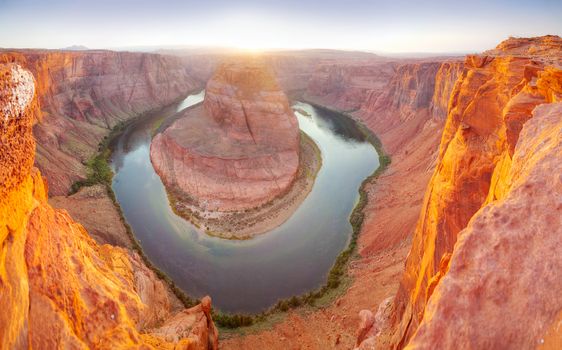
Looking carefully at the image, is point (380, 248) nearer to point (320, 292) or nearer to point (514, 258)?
point (320, 292)

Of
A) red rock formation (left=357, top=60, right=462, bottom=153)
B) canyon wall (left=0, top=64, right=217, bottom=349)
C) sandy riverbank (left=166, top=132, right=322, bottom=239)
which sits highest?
red rock formation (left=357, top=60, right=462, bottom=153)

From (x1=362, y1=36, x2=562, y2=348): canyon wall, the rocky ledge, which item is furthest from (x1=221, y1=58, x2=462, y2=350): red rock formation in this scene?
the rocky ledge

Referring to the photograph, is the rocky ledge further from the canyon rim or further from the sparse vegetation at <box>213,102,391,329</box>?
the sparse vegetation at <box>213,102,391,329</box>

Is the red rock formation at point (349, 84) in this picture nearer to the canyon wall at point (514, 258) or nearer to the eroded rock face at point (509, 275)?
the canyon wall at point (514, 258)

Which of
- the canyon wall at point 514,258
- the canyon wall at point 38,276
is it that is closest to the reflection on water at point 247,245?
the canyon wall at point 38,276

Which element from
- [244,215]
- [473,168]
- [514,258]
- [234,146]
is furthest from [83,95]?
[514,258]
